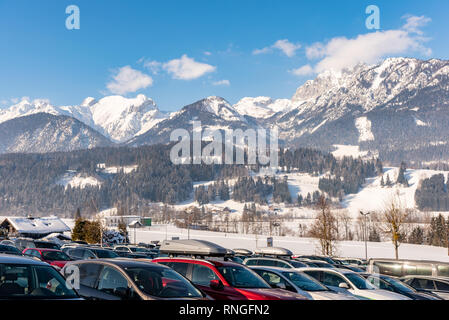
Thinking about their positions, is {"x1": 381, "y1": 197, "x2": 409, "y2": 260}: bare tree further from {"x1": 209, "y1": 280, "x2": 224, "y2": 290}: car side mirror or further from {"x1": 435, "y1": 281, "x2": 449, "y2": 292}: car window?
{"x1": 209, "y1": 280, "x2": 224, "y2": 290}: car side mirror

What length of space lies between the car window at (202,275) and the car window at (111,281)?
2.91 metres

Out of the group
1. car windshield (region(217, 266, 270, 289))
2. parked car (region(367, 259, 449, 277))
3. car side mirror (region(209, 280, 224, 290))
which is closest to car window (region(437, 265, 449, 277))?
parked car (region(367, 259, 449, 277))

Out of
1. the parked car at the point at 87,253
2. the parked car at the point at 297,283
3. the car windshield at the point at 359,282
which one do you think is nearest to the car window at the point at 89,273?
the parked car at the point at 297,283

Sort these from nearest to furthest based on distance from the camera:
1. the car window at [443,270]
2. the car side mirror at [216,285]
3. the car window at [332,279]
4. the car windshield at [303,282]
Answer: the car side mirror at [216,285], the car windshield at [303,282], the car window at [332,279], the car window at [443,270]

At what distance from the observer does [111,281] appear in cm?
956

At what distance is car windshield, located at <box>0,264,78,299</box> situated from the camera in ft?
24.3

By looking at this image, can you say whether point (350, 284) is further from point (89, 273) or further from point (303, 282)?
point (89, 273)

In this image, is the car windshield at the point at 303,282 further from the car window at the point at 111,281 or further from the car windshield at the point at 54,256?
the car windshield at the point at 54,256

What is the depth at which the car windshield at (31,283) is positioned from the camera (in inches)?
292

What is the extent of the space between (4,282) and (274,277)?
26.6ft

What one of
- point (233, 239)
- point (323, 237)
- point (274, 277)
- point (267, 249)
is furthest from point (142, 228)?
point (274, 277)
